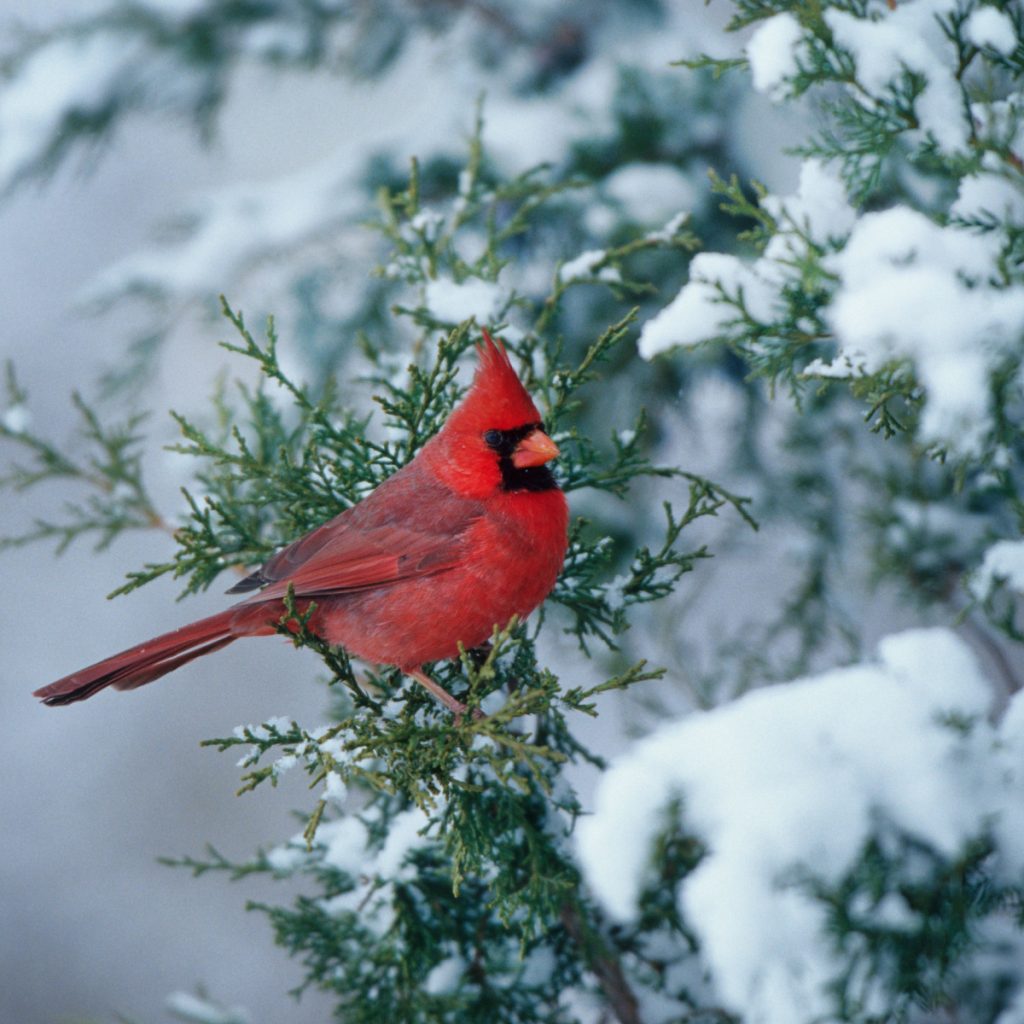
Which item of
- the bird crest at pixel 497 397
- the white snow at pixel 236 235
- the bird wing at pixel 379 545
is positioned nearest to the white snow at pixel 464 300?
the bird crest at pixel 497 397

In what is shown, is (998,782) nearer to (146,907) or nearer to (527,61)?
(527,61)

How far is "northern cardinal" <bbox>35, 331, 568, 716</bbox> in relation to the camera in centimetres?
164

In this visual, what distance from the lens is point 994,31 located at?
121 centimetres

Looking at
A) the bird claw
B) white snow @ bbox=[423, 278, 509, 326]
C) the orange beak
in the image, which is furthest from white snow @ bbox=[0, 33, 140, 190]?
the bird claw

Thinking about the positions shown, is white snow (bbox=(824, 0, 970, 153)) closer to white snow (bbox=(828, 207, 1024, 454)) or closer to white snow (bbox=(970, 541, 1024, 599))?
white snow (bbox=(828, 207, 1024, 454))

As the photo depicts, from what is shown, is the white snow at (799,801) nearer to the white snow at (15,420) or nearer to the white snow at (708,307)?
the white snow at (708,307)

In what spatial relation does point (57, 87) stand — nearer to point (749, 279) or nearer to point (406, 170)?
point (406, 170)

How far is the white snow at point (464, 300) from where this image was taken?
5.73ft

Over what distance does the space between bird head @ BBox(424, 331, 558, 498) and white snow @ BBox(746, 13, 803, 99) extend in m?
0.49

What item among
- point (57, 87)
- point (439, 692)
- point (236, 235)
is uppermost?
point (57, 87)

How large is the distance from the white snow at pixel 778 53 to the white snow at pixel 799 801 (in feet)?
2.22

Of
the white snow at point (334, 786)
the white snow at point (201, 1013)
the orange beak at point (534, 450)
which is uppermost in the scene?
the orange beak at point (534, 450)

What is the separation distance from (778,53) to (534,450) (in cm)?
63

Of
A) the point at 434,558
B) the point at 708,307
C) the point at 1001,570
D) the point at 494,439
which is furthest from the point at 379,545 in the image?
the point at 1001,570
